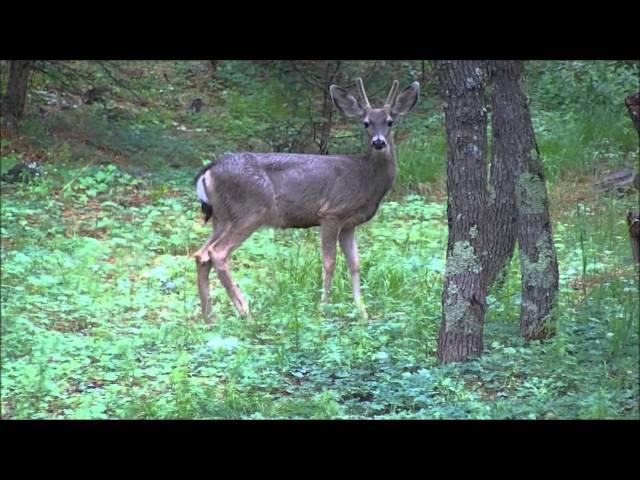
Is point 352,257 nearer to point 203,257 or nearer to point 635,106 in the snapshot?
point 203,257

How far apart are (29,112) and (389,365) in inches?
334

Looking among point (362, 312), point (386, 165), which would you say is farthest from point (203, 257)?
point (386, 165)

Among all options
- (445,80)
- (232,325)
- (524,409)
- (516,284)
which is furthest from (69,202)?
(524,409)

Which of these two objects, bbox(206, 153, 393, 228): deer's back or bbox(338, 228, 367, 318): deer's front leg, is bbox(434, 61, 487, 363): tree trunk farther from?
bbox(206, 153, 393, 228): deer's back

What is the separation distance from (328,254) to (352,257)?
0.21 metres

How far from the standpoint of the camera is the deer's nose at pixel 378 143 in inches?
343

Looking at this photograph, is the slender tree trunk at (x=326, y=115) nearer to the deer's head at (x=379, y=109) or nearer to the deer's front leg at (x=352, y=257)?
the deer's head at (x=379, y=109)

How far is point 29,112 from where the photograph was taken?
523 inches

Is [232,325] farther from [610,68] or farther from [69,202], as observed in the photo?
[610,68]

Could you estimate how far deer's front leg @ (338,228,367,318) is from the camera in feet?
26.6

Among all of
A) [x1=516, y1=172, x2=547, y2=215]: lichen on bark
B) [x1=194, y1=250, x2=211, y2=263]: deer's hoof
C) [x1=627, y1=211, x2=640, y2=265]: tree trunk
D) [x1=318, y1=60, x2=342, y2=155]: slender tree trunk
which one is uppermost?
[x1=318, y1=60, x2=342, y2=155]: slender tree trunk

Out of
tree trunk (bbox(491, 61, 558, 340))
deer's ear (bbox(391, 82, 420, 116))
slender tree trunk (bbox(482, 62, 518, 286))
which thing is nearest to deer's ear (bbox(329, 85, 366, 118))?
deer's ear (bbox(391, 82, 420, 116))

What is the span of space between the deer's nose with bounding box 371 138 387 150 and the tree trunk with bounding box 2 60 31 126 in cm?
564

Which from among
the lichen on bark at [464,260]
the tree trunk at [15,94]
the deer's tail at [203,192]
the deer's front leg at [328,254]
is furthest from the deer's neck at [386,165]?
the tree trunk at [15,94]
